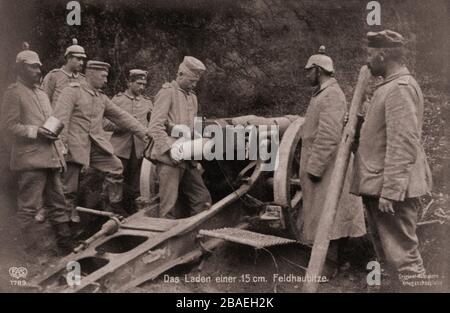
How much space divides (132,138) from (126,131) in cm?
12

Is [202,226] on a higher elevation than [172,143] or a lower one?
lower

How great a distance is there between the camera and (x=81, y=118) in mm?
6391

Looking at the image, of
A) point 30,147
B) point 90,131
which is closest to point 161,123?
point 90,131

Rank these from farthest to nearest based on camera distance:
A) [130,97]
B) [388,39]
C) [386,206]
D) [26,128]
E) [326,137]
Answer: [130,97] → [26,128] → [326,137] → [388,39] → [386,206]

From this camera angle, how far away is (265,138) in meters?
5.73

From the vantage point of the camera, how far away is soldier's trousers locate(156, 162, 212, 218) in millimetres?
5766

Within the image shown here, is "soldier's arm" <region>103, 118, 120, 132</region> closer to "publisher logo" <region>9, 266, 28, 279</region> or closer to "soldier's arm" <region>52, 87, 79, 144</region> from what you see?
"soldier's arm" <region>52, 87, 79, 144</region>

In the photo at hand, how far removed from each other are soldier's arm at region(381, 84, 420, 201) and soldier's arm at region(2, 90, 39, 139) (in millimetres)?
3278

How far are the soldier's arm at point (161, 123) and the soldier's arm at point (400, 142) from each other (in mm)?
2327

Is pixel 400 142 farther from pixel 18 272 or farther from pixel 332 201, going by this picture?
pixel 18 272

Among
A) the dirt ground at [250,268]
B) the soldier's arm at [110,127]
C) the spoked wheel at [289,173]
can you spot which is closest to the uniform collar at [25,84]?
the dirt ground at [250,268]

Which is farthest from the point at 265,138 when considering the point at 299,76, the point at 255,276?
the point at 299,76

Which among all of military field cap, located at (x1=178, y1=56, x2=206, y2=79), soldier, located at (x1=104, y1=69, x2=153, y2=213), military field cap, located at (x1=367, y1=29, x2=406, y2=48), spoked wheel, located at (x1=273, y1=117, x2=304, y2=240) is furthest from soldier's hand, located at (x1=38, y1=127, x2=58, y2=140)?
military field cap, located at (x1=367, y1=29, x2=406, y2=48)
